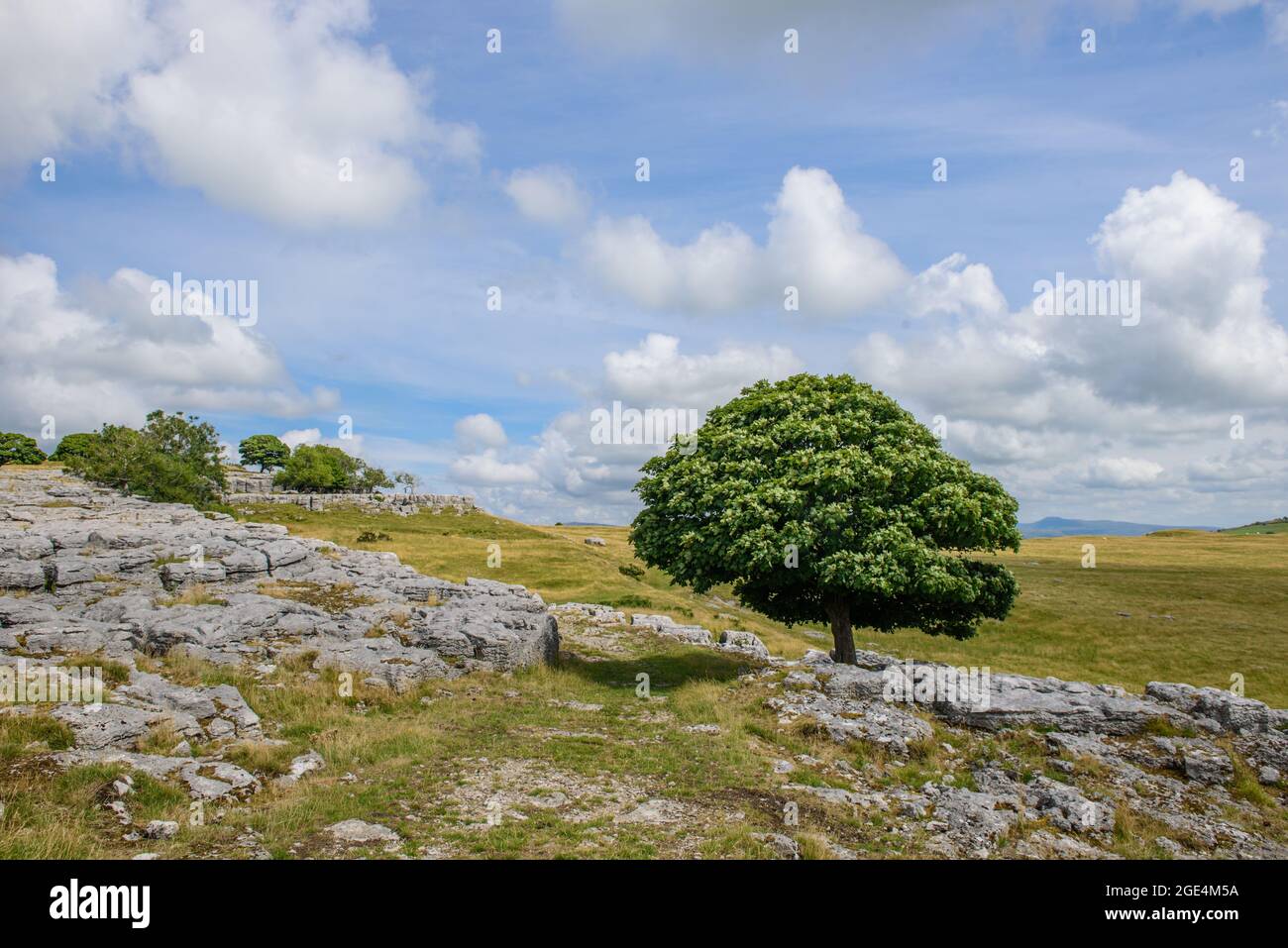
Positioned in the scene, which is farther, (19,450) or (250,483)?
(19,450)

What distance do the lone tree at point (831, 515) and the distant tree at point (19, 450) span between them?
21853cm

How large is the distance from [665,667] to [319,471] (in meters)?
151

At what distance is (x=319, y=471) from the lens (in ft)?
530

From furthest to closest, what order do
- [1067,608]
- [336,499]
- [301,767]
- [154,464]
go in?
[336,499], [154,464], [1067,608], [301,767]

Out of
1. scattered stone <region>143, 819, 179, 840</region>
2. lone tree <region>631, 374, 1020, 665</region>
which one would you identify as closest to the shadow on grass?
lone tree <region>631, 374, 1020, 665</region>

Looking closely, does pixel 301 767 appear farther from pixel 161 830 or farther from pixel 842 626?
pixel 842 626

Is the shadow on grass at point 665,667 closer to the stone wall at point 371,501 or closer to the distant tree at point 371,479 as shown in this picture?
the stone wall at point 371,501

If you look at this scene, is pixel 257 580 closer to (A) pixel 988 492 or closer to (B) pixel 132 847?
(B) pixel 132 847

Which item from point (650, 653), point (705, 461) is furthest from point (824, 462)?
point (650, 653)

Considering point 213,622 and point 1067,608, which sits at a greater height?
point 213,622

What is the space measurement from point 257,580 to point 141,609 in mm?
8710

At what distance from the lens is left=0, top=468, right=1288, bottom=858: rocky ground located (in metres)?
13.5

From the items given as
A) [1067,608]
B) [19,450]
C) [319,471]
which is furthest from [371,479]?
[1067,608]

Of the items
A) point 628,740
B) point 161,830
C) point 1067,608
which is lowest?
point 1067,608
